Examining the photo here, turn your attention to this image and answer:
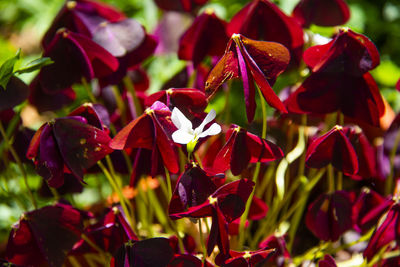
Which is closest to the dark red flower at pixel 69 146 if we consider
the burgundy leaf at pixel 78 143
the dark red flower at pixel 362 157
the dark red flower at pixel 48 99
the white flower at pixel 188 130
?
the burgundy leaf at pixel 78 143

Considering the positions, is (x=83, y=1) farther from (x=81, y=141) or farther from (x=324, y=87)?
(x=324, y=87)

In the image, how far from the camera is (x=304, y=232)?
2.79 ft

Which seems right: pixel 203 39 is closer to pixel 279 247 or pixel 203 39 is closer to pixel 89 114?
pixel 89 114

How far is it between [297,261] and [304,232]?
176 mm

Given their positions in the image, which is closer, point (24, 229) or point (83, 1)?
point (24, 229)

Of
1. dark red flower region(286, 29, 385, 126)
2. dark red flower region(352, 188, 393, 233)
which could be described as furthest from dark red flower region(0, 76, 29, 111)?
dark red flower region(352, 188, 393, 233)

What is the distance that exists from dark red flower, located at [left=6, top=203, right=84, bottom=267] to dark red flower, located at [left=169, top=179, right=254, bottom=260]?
175mm

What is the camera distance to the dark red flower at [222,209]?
0.46 meters

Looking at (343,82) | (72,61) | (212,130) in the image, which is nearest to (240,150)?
(212,130)

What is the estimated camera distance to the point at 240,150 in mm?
496

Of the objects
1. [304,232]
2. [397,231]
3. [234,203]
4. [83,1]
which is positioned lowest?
[304,232]

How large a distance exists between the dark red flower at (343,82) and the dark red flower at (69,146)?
243 mm

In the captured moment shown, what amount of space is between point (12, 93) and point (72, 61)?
0.30ft

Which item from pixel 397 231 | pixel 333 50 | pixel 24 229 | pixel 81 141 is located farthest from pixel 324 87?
pixel 24 229
